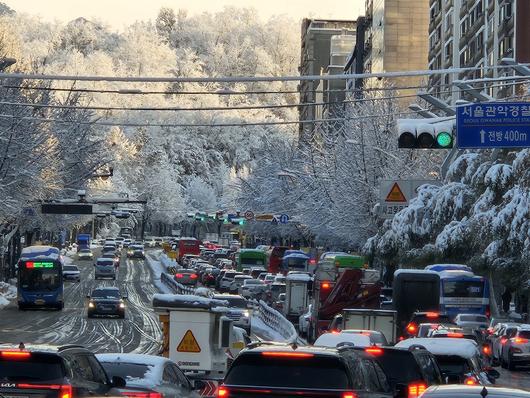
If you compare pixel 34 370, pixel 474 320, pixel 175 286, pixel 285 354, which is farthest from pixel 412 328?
pixel 175 286

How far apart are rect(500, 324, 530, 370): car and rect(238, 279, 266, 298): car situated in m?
30.7

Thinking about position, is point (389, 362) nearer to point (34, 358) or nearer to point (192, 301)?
point (34, 358)

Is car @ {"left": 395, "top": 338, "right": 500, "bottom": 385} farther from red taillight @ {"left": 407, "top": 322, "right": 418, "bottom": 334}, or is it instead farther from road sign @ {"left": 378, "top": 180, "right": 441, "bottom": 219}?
road sign @ {"left": 378, "top": 180, "right": 441, "bottom": 219}

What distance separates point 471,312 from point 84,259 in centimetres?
9091

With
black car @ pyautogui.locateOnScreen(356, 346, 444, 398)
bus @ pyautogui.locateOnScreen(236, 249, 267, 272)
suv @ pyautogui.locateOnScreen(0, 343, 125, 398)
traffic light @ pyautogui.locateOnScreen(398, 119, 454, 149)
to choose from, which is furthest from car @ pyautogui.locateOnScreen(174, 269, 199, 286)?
suv @ pyautogui.locateOnScreen(0, 343, 125, 398)

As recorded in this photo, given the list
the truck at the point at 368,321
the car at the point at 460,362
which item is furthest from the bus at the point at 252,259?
the car at the point at 460,362

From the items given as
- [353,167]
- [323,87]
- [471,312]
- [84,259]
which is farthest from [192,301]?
[323,87]

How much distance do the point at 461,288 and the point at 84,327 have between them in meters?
17.9

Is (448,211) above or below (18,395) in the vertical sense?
above

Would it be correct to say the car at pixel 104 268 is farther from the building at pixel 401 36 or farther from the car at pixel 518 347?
the car at pixel 518 347

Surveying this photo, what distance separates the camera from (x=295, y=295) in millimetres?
64812

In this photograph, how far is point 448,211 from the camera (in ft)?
199

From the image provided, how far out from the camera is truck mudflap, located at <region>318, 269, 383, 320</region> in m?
51.0

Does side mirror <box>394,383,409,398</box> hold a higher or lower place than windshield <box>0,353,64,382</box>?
lower
